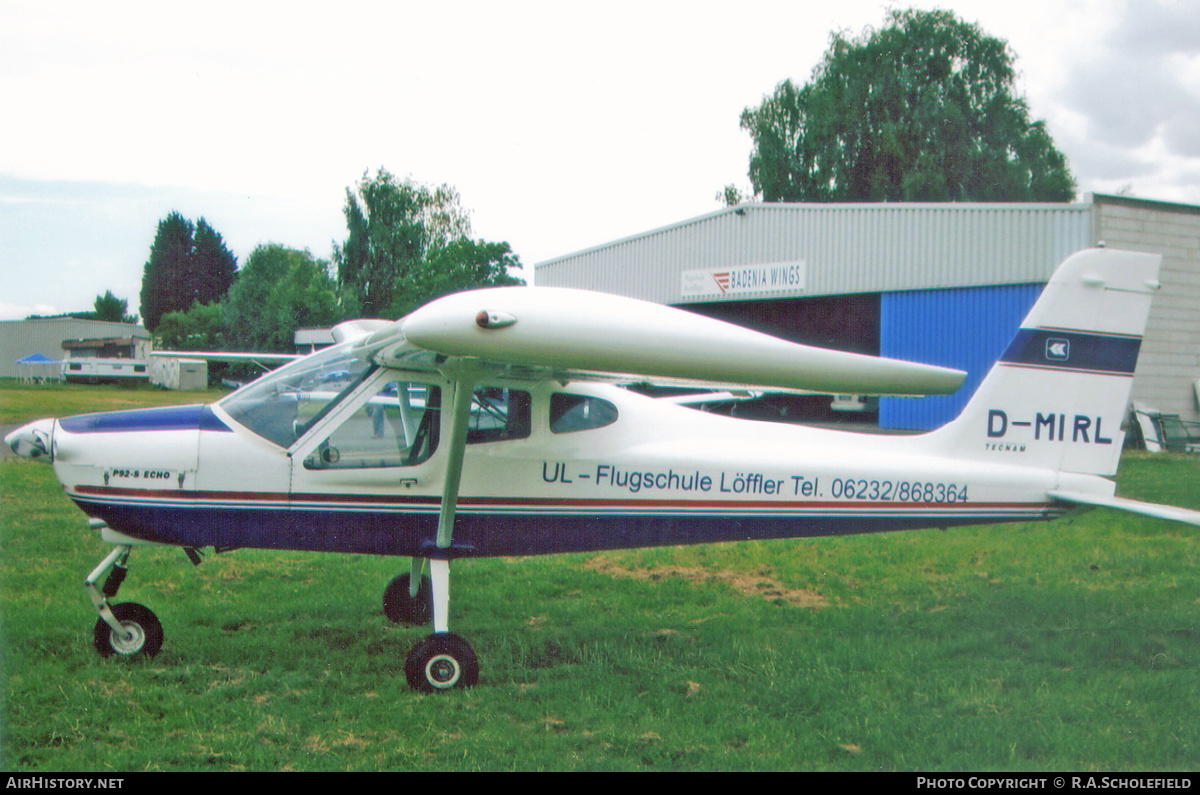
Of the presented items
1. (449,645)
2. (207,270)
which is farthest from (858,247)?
(207,270)

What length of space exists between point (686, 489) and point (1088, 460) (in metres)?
2.88

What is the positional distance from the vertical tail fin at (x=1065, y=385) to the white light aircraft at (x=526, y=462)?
14mm

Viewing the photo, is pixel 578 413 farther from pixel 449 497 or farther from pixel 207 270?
pixel 207 270

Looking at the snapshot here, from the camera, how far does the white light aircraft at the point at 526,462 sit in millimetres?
5004

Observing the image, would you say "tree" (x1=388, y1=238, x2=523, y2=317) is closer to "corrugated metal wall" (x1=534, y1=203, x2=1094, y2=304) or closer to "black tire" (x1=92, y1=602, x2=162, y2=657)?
"corrugated metal wall" (x1=534, y1=203, x2=1094, y2=304)

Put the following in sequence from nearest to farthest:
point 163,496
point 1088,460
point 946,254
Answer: point 163,496, point 1088,460, point 946,254

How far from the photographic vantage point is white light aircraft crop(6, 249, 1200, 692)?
5.00 m

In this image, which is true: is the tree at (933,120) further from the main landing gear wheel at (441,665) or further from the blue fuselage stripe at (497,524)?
the main landing gear wheel at (441,665)

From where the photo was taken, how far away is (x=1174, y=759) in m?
3.92

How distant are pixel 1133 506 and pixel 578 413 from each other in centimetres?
347

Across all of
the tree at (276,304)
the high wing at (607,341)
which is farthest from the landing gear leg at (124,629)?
the tree at (276,304)

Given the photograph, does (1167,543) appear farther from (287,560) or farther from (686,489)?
(287,560)

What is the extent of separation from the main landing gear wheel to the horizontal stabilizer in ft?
12.9

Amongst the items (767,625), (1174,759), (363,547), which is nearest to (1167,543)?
(767,625)
